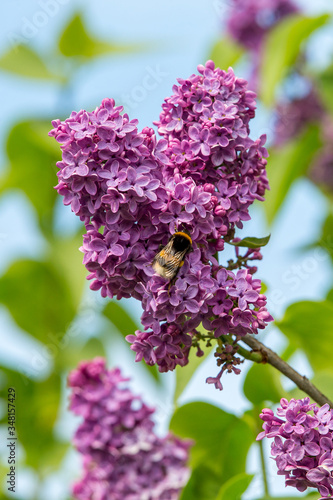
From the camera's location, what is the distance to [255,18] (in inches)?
153

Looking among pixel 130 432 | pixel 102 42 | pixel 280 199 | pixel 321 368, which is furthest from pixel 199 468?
pixel 102 42

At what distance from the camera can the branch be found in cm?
118

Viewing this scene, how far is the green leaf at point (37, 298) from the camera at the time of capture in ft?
10.8

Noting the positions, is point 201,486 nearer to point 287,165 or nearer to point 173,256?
point 173,256

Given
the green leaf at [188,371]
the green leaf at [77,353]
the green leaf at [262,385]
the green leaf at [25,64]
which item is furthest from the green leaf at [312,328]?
the green leaf at [25,64]

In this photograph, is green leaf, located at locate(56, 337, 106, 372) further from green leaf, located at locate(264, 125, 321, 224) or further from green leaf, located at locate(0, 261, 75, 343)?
green leaf, located at locate(264, 125, 321, 224)

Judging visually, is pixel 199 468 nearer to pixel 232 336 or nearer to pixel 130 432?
pixel 130 432

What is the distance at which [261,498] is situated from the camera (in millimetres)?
1328

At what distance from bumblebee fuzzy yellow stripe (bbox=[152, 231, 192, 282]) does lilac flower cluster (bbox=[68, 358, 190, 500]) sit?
865 millimetres

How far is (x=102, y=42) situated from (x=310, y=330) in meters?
2.65

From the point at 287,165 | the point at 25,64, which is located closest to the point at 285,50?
the point at 287,165

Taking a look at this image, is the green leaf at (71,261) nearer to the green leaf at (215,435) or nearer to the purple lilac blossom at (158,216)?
the green leaf at (215,435)

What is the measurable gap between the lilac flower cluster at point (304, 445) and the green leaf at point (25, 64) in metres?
2.84

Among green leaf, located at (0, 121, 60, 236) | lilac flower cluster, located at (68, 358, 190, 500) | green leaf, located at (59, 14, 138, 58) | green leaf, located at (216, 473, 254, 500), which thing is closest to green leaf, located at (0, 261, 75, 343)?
green leaf, located at (0, 121, 60, 236)
